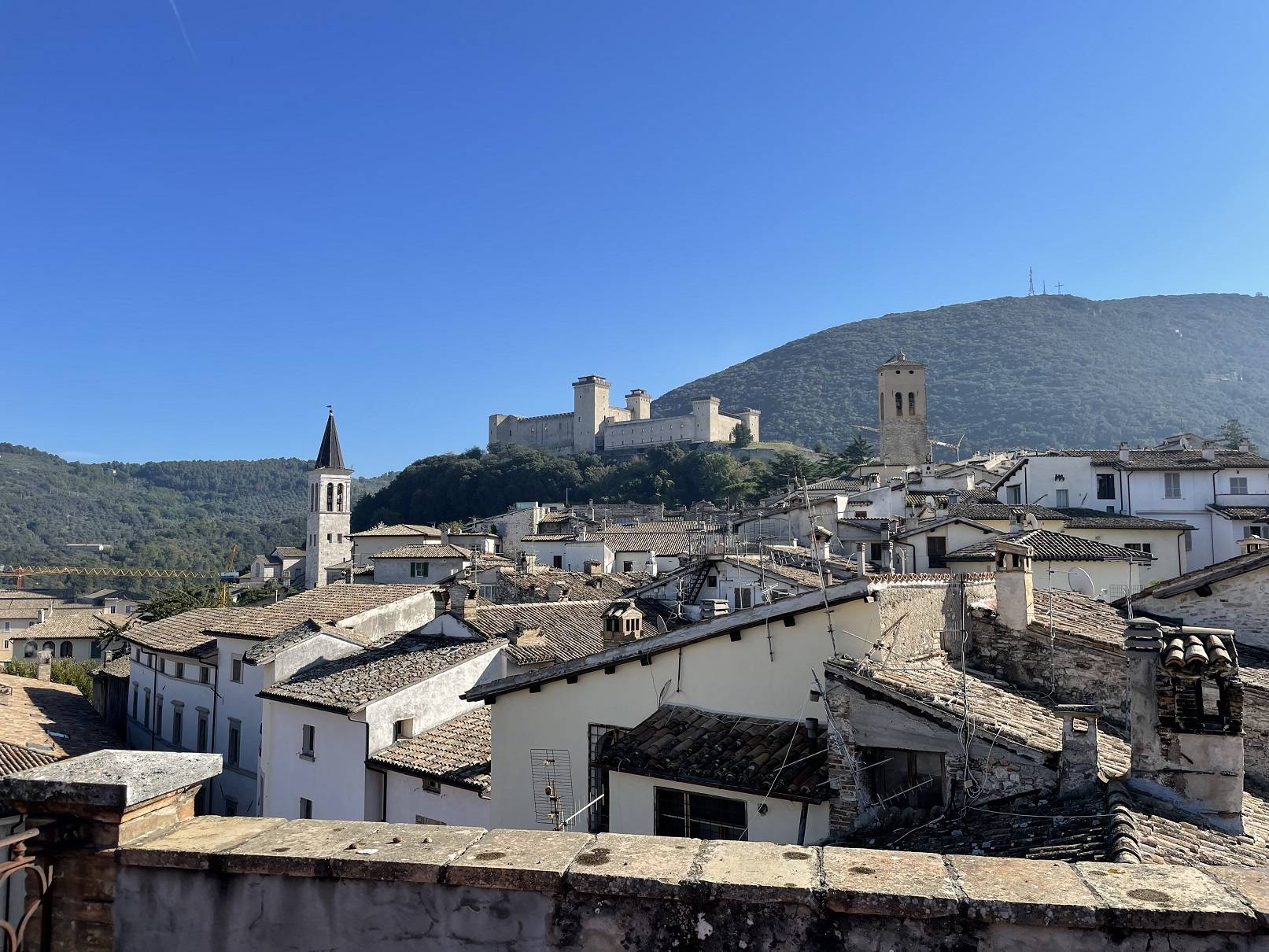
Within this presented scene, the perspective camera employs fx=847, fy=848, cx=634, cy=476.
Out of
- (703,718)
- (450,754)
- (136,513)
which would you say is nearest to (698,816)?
(703,718)

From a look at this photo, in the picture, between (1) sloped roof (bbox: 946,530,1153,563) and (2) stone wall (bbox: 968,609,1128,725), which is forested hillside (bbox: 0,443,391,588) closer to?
(1) sloped roof (bbox: 946,530,1153,563)

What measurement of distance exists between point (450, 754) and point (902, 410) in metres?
77.1

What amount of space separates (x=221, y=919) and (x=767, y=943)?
6.33 ft

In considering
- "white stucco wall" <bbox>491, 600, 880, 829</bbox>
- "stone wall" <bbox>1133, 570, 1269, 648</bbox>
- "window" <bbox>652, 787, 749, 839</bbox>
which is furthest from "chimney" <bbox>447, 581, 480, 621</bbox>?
"stone wall" <bbox>1133, 570, 1269, 648</bbox>

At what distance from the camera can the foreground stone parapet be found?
2.59 metres

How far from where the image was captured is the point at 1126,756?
24.6 ft

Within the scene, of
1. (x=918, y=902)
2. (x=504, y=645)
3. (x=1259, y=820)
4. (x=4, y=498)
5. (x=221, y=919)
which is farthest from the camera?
(x=4, y=498)

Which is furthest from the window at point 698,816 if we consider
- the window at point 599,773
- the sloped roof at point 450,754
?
the sloped roof at point 450,754

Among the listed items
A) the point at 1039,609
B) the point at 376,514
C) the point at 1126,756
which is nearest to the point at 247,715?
the point at 1039,609

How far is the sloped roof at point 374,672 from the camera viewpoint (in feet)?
55.2

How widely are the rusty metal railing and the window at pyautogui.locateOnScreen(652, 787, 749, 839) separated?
Result: 6066 mm

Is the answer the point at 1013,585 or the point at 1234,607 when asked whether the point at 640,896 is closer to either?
the point at 1013,585

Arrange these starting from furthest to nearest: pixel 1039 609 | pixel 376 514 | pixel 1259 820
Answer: pixel 376 514
pixel 1039 609
pixel 1259 820

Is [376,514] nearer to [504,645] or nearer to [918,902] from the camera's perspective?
[504,645]
